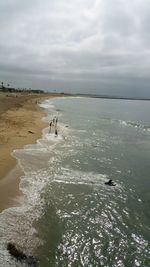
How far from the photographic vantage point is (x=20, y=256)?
13.0m

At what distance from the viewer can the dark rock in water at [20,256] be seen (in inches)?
504

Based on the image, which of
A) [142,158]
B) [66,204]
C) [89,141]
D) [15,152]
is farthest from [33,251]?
[89,141]

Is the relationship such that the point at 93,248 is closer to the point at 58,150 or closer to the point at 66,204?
the point at 66,204

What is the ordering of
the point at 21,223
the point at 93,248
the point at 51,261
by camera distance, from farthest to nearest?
1. the point at 21,223
2. the point at 93,248
3. the point at 51,261

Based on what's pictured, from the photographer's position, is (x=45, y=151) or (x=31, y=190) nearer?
(x=31, y=190)

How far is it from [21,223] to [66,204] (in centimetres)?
378

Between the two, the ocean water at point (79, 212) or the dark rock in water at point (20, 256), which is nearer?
the dark rock in water at point (20, 256)

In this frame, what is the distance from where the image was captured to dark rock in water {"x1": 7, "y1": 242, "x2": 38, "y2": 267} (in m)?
12.8

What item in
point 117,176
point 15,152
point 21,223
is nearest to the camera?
point 21,223

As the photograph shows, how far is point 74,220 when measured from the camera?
56.7 feet

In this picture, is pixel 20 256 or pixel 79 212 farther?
pixel 79 212

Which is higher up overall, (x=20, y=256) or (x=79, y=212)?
(x=20, y=256)

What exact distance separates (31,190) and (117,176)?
8.28 m

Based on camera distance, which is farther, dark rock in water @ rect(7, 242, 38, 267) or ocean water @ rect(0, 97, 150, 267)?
ocean water @ rect(0, 97, 150, 267)
